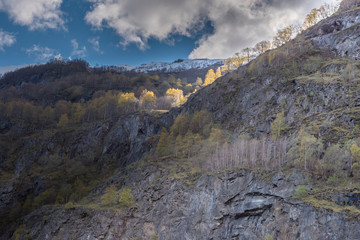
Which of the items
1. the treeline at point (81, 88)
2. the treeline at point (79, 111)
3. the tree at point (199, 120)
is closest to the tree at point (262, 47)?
the treeline at point (79, 111)

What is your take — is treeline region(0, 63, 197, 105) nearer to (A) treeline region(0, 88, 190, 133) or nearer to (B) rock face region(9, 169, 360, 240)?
(A) treeline region(0, 88, 190, 133)

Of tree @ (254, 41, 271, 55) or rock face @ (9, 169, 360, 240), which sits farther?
tree @ (254, 41, 271, 55)

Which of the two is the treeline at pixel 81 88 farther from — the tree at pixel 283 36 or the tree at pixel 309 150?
the tree at pixel 309 150

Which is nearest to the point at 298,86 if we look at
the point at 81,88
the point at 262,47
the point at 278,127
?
the point at 278,127

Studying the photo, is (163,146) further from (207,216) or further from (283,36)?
(283,36)

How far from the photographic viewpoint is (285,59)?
74.1m

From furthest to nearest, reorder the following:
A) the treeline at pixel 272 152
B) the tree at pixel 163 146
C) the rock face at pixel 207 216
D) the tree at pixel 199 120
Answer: the tree at pixel 199 120
the tree at pixel 163 146
the treeline at pixel 272 152
the rock face at pixel 207 216

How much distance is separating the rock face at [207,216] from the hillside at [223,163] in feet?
0.55

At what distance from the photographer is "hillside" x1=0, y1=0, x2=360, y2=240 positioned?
31.0 metres

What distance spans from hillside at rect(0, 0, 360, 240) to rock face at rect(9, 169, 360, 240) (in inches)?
6.6

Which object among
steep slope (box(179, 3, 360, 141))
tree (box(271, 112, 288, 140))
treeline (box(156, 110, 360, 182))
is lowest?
treeline (box(156, 110, 360, 182))

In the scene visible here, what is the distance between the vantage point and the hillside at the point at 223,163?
31.0 metres

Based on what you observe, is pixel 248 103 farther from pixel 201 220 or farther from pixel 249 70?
pixel 201 220

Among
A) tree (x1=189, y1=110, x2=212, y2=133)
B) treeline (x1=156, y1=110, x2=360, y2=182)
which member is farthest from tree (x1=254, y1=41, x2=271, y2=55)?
treeline (x1=156, y1=110, x2=360, y2=182)
